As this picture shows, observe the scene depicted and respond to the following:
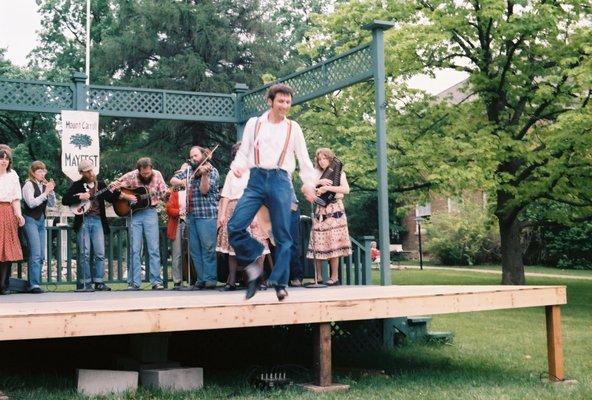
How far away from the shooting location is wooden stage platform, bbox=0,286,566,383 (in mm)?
4516

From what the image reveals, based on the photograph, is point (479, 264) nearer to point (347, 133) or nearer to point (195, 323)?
point (347, 133)

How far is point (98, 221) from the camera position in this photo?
8352 millimetres

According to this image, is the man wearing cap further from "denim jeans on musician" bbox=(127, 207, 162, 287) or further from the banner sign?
the banner sign

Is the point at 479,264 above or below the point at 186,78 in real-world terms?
below

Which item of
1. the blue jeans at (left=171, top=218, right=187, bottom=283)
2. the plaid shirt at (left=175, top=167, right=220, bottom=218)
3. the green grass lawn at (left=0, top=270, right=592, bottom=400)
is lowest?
the green grass lawn at (left=0, top=270, right=592, bottom=400)

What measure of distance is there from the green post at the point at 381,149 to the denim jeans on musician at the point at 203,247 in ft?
5.81

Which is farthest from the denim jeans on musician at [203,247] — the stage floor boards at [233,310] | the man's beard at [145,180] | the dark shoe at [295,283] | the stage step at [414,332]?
the stage step at [414,332]

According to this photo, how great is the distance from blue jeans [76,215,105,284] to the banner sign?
169 cm

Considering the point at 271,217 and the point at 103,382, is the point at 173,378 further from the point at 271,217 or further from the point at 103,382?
the point at 271,217

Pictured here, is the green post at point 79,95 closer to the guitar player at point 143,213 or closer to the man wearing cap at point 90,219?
the man wearing cap at point 90,219

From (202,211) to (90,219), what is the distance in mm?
1386

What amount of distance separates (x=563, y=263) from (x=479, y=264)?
3357 mm

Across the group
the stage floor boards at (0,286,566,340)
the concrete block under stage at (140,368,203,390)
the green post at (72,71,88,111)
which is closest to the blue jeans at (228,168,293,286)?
the stage floor boards at (0,286,566,340)

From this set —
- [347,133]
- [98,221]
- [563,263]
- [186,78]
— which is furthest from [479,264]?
[98,221]
